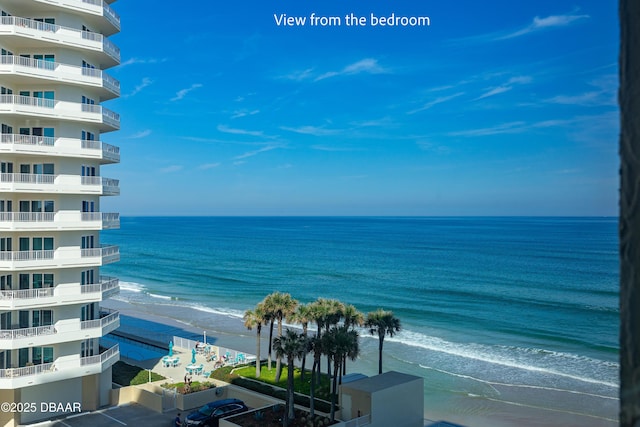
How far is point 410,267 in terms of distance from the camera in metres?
105

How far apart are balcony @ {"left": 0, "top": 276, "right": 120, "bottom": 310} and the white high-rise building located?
1.9 inches

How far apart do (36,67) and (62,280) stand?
34.8 feet

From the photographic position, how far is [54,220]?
94.7 feet

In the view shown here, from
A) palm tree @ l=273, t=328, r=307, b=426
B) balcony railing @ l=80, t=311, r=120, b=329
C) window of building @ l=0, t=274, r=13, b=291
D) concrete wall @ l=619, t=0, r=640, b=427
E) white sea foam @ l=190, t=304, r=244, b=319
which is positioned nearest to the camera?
concrete wall @ l=619, t=0, r=640, b=427

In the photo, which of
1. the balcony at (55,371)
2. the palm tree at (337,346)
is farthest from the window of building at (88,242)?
the palm tree at (337,346)

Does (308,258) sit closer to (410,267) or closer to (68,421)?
(410,267)

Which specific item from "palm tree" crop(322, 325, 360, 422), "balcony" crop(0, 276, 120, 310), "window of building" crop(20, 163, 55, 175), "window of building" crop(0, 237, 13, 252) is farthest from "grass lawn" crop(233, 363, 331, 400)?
"window of building" crop(20, 163, 55, 175)

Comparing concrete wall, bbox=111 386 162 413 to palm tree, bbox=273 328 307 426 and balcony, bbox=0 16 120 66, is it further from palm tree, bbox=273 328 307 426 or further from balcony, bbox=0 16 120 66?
balcony, bbox=0 16 120 66

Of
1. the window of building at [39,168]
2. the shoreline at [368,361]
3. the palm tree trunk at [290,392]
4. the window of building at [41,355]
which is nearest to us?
the palm tree trunk at [290,392]

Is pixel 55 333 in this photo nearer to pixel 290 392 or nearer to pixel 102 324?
pixel 102 324

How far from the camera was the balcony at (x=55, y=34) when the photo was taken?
2738cm

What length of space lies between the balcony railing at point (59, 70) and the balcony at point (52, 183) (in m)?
4.95

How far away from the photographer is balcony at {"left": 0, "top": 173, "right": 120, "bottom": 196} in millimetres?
27703

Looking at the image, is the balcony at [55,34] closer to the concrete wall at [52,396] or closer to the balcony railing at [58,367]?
the balcony railing at [58,367]
